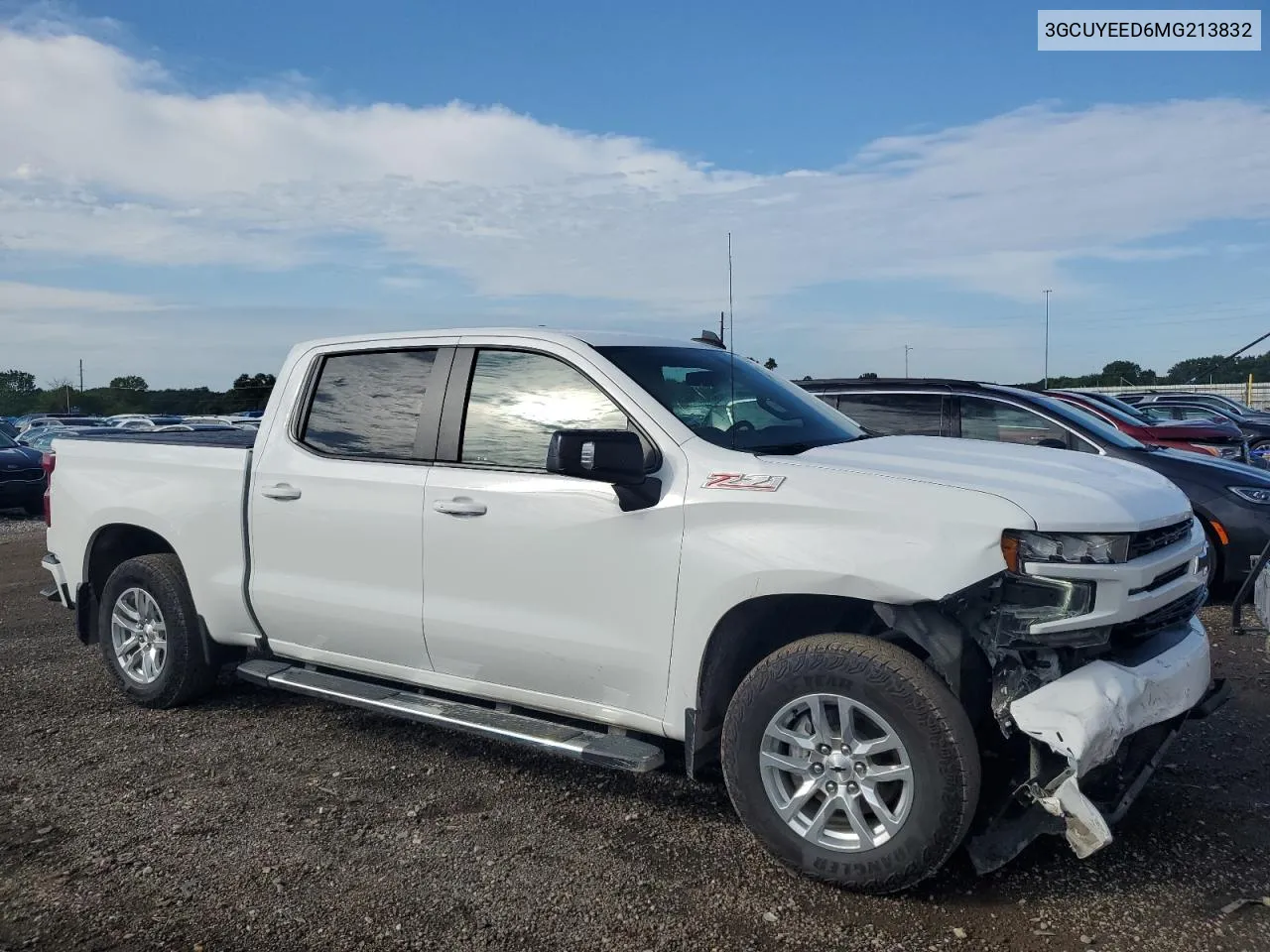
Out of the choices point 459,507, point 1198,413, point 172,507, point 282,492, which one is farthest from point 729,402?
point 1198,413

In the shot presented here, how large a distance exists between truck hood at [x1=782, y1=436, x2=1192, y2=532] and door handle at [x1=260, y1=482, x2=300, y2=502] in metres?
2.40

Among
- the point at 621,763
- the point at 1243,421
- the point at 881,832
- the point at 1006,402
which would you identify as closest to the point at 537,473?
the point at 621,763

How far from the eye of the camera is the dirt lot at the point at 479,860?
3.29 m

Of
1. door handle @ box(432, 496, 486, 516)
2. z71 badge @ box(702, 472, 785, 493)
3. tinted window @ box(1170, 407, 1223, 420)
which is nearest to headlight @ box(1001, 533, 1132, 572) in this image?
z71 badge @ box(702, 472, 785, 493)

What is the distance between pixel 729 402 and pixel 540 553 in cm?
102

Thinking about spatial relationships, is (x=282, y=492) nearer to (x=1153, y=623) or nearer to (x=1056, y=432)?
(x=1153, y=623)

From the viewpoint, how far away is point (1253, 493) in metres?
7.53

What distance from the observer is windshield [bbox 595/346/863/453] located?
13.6ft

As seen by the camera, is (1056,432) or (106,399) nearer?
(1056,432)

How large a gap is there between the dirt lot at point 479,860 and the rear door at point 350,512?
61 centimetres

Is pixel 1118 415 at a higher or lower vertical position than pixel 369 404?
lower

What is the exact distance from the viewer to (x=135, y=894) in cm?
359

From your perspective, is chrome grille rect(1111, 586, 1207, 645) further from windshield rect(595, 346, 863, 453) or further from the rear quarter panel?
the rear quarter panel

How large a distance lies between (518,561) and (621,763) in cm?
89
